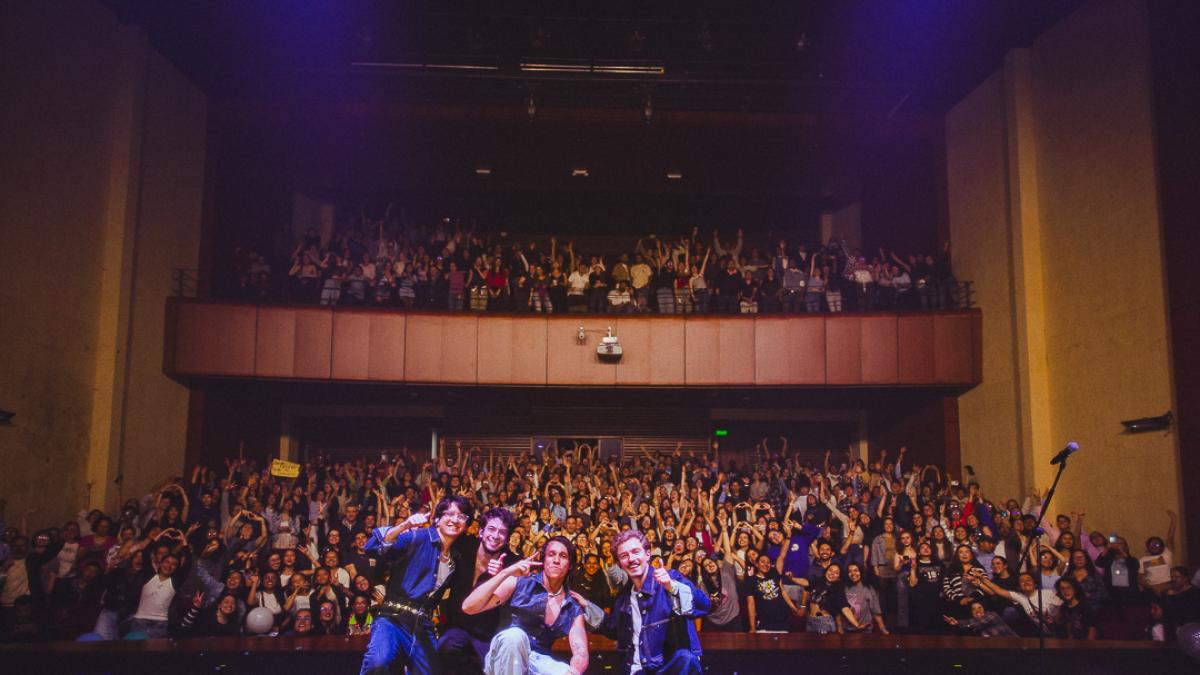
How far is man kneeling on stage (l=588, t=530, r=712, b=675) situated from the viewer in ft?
18.5

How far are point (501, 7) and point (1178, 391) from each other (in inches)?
445

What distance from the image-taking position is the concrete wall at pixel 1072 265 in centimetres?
1238

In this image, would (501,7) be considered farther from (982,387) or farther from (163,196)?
(982,387)

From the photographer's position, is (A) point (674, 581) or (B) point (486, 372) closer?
(A) point (674, 581)

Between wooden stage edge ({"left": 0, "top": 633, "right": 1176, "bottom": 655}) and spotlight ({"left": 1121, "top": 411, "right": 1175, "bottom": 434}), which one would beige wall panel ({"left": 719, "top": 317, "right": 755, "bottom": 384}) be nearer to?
spotlight ({"left": 1121, "top": 411, "right": 1175, "bottom": 434})

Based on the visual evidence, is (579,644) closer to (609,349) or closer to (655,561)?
(655,561)

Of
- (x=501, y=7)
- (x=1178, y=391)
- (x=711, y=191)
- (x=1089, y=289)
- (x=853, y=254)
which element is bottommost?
(x=1178, y=391)

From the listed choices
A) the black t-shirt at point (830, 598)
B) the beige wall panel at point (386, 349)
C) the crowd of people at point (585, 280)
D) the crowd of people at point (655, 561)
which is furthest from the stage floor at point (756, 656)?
the crowd of people at point (585, 280)

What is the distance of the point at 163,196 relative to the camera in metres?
14.9

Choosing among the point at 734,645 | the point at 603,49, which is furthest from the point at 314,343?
the point at 734,645

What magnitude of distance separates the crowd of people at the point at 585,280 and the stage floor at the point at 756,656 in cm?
836

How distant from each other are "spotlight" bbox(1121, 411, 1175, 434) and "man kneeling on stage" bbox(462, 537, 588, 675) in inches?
388

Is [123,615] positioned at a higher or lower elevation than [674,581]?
lower

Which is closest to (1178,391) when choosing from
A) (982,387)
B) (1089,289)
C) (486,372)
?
(1089,289)
